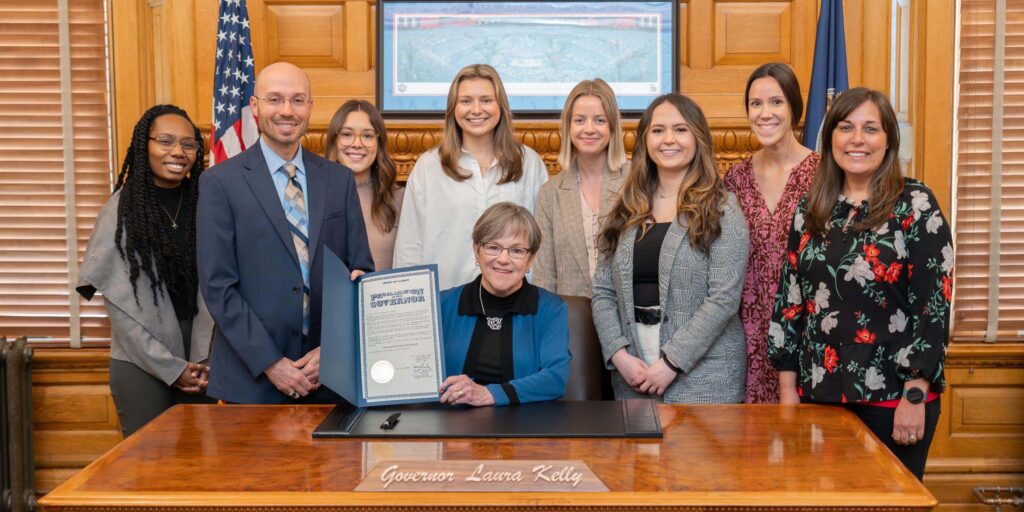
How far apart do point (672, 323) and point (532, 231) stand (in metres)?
0.55

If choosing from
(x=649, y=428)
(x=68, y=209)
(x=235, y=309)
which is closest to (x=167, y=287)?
(x=235, y=309)

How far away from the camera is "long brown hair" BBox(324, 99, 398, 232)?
3643 mm

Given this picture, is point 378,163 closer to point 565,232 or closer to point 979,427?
point 565,232

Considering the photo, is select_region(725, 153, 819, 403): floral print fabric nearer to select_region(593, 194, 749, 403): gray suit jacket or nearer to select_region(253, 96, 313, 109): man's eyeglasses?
select_region(593, 194, 749, 403): gray suit jacket

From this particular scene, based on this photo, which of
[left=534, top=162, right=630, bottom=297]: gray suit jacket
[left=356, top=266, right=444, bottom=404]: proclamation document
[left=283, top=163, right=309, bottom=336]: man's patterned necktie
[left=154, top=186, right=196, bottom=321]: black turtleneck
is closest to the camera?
[left=356, top=266, right=444, bottom=404]: proclamation document

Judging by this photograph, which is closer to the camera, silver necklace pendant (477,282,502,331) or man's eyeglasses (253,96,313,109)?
silver necklace pendant (477,282,502,331)

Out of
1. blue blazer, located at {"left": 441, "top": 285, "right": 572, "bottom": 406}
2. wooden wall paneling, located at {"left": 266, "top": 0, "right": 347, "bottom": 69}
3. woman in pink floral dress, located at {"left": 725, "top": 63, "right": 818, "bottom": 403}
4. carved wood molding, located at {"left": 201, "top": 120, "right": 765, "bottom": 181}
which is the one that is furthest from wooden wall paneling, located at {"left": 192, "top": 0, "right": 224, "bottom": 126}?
woman in pink floral dress, located at {"left": 725, "top": 63, "right": 818, "bottom": 403}

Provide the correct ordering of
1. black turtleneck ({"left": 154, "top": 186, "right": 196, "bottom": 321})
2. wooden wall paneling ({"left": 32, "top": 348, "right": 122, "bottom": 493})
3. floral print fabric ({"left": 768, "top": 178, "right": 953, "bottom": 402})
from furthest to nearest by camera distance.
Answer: wooden wall paneling ({"left": 32, "top": 348, "right": 122, "bottom": 493})
black turtleneck ({"left": 154, "top": 186, "right": 196, "bottom": 321})
floral print fabric ({"left": 768, "top": 178, "right": 953, "bottom": 402})

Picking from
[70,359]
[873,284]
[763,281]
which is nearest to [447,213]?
[763,281]

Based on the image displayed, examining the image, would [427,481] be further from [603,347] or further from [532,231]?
[603,347]

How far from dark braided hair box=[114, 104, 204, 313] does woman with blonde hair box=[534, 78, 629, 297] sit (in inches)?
47.6

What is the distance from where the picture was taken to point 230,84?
13.5 ft

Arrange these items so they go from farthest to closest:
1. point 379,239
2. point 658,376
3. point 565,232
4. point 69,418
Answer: point 69,418 → point 379,239 → point 565,232 → point 658,376

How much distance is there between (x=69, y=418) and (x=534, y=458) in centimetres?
330
